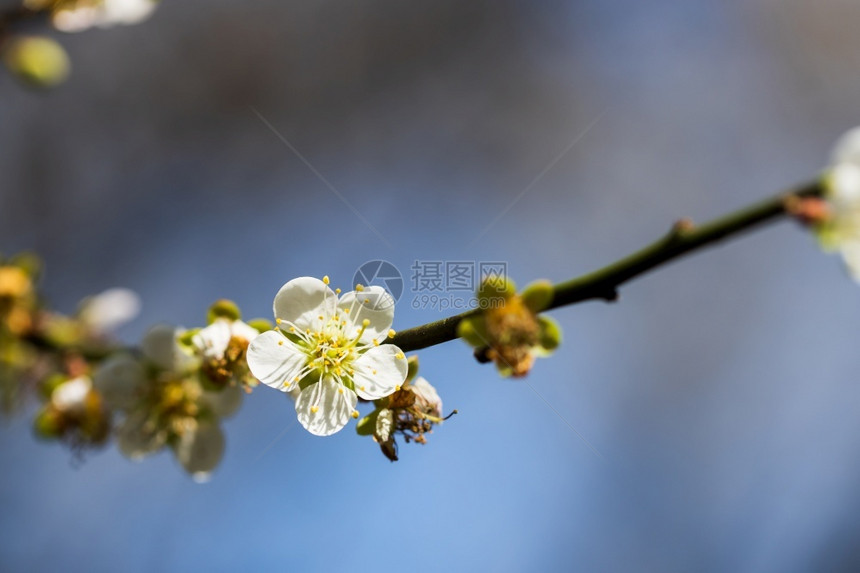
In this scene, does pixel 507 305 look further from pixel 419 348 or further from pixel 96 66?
pixel 96 66

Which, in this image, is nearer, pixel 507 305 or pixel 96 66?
pixel 507 305

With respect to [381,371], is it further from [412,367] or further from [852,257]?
[852,257]

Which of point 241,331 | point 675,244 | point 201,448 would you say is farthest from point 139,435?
point 675,244

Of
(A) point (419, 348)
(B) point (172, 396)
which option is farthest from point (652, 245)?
(B) point (172, 396)

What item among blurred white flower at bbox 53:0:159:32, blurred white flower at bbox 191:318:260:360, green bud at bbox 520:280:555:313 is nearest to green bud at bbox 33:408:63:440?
blurred white flower at bbox 191:318:260:360

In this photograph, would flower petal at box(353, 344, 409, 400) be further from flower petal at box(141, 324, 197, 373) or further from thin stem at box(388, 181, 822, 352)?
flower petal at box(141, 324, 197, 373)

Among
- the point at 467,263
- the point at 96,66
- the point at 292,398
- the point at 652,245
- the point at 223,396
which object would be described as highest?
the point at 96,66
